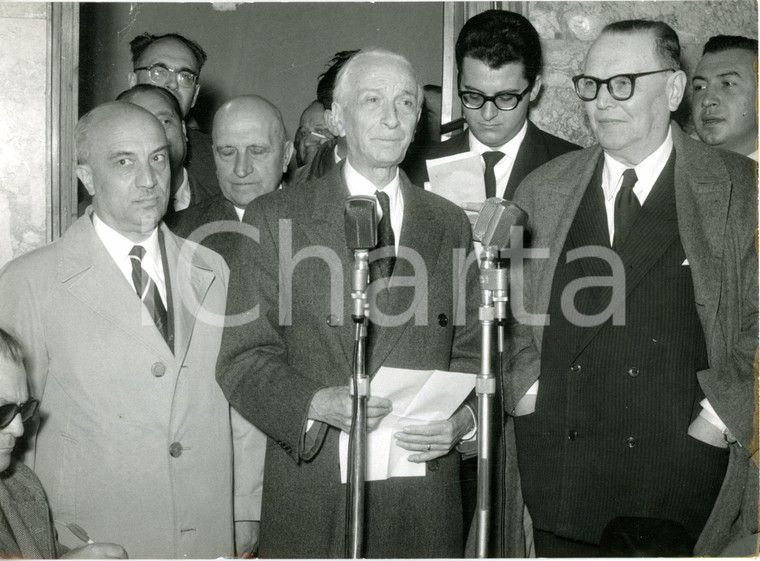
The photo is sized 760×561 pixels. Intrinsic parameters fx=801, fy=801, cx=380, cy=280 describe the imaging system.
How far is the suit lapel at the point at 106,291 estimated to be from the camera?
238cm

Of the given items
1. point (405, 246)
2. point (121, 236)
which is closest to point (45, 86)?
point (121, 236)

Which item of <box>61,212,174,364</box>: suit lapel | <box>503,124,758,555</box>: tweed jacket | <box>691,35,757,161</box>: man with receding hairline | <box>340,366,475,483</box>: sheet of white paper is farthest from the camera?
<box>691,35,757,161</box>: man with receding hairline

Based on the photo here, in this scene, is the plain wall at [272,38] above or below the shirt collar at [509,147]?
above

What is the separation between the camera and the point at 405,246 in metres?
2.34

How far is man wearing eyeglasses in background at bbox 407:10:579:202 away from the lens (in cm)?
296

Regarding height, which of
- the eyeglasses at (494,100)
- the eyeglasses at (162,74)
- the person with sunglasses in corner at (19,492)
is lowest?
the person with sunglasses in corner at (19,492)

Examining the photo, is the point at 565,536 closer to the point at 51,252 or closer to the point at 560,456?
the point at 560,456

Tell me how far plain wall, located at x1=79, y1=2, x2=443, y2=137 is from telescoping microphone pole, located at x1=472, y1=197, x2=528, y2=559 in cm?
248

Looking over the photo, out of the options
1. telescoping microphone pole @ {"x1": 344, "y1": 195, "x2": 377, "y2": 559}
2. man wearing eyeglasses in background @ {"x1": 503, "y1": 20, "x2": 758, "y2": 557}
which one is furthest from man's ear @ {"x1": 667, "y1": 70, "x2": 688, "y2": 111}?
telescoping microphone pole @ {"x1": 344, "y1": 195, "x2": 377, "y2": 559}

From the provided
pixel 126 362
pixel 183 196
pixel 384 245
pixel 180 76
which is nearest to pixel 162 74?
pixel 180 76

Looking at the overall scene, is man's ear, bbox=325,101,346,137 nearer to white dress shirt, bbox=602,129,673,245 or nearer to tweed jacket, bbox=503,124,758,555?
tweed jacket, bbox=503,124,758,555

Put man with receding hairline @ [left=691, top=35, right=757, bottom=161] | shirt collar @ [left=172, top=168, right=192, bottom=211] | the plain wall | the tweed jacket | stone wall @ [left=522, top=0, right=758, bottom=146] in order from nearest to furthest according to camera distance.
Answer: the tweed jacket < man with receding hairline @ [left=691, top=35, right=757, bottom=161] < shirt collar @ [left=172, top=168, right=192, bottom=211] < stone wall @ [left=522, top=0, right=758, bottom=146] < the plain wall

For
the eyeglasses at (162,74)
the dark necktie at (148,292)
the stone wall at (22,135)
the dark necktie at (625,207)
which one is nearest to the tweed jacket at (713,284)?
the dark necktie at (625,207)

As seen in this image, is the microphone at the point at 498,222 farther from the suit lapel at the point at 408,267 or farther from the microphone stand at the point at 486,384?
the suit lapel at the point at 408,267
